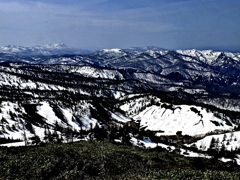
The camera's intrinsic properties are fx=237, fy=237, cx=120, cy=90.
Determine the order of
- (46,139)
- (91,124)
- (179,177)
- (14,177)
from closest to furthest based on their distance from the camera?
(14,177), (179,177), (46,139), (91,124)

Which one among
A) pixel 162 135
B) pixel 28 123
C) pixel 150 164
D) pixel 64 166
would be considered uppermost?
pixel 64 166


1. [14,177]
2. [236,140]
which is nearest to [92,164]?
[14,177]

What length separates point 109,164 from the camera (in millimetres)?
61250

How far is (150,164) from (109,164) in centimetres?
1219

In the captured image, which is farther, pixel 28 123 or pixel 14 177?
pixel 28 123

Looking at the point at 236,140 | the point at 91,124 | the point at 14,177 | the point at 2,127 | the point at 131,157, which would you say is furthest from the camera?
the point at 91,124

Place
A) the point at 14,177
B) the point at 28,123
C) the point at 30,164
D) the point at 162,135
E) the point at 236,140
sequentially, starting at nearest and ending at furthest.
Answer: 1. the point at 14,177
2. the point at 30,164
3. the point at 236,140
4. the point at 28,123
5. the point at 162,135

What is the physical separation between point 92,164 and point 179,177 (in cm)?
2119

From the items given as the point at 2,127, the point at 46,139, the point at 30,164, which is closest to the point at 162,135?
the point at 46,139

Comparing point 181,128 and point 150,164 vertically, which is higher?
point 150,164

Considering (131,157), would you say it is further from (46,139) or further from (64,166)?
(46,139)

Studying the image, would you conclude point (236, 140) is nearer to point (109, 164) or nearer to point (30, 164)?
point (109, 164)

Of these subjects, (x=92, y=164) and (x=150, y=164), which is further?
(x=150, y=164)

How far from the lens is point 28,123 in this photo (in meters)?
170
